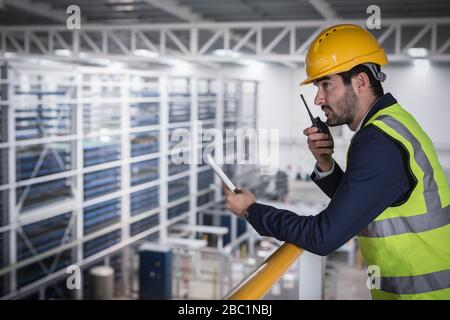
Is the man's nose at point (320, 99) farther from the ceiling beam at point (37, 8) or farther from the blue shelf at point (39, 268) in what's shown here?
the ceiling beam at point (37, 8)

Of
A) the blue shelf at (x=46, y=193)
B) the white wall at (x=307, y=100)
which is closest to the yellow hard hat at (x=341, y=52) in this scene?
the white wall at (x=307, y=100)

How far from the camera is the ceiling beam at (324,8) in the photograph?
6.91 m

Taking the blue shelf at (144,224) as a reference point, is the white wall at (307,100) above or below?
above

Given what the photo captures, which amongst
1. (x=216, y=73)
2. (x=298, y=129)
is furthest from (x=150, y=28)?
(x=216, y=73)

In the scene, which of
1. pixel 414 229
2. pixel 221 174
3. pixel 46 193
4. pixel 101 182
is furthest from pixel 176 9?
pixel 414 229

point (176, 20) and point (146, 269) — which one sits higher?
point (176, 20)

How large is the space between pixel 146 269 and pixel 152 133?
6.78 ft

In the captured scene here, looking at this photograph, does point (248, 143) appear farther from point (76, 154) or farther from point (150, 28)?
point (76, 154)

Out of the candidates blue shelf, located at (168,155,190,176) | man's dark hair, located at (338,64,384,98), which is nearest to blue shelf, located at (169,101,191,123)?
blue shelf, located at (168,155,190,176)

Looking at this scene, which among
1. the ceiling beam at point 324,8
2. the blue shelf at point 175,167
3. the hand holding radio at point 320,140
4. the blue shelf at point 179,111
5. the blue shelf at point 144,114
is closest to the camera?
the hand holding radio at point 320,140

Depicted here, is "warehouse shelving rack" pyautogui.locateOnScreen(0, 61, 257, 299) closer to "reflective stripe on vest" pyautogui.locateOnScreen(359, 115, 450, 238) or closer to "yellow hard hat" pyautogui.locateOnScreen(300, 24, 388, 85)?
"yellow hard hat" pyautogui.locateOnScreen(300, 24, 388, 85)

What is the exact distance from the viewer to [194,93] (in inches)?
352

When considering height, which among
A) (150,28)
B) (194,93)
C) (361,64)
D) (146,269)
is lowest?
(146,269)

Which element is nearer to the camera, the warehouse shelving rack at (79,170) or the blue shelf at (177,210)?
the warehouse shelving rack at (79,170)
